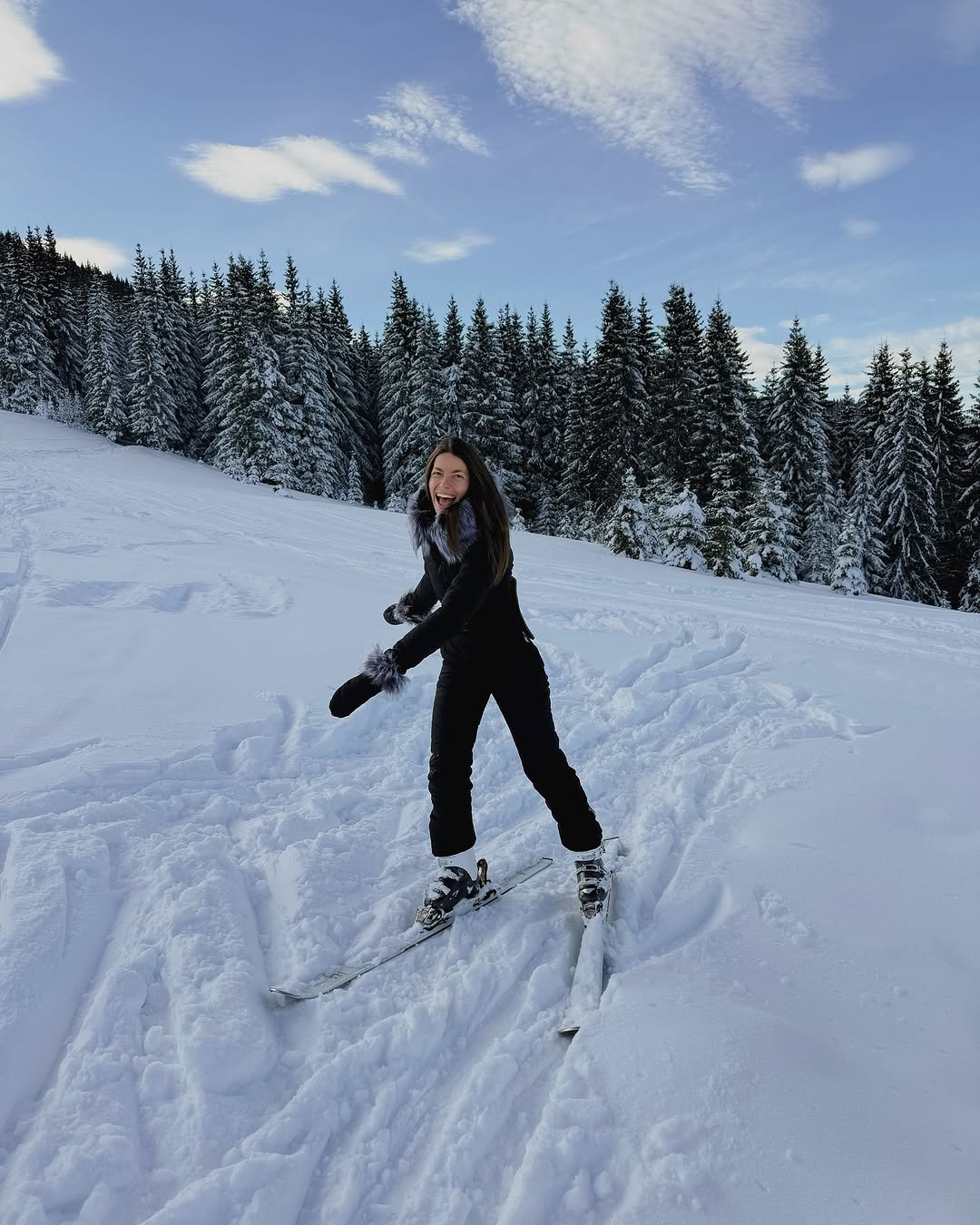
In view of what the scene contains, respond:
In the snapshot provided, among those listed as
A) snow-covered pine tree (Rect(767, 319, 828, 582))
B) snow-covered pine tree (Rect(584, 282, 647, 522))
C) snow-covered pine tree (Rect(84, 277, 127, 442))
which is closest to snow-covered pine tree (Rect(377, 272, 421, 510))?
snow-covered pine tree (Rect(584, 282, 647, 522))

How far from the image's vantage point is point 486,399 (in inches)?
1412

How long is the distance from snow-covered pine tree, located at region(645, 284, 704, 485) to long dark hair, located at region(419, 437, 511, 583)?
2842 centimetres

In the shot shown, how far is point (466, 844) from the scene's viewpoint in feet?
10.8

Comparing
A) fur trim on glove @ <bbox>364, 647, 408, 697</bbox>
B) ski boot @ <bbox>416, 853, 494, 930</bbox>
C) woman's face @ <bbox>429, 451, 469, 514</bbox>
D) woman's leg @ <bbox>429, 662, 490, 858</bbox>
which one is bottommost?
ski boot @ <bbox>416, 853, 494, 930</bbox>

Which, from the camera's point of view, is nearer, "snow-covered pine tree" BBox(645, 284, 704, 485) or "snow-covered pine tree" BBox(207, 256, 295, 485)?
"snow-covered pine tree" BBox(645, 284, 704, 485)

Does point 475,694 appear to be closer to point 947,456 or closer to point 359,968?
point 359,968

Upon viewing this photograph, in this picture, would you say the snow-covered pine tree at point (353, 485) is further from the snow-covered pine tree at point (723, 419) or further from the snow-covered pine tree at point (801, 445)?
the snow-covered pine tree at point (801, 445)

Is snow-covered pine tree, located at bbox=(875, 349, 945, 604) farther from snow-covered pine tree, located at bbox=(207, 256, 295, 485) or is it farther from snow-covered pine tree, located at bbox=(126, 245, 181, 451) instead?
snow-covered pine tree, located at bbox=(126, 245, 181, 451)

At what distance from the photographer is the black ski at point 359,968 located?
265 cm

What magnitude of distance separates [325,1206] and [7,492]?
17873mm

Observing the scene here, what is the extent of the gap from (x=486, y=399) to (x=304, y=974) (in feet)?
116

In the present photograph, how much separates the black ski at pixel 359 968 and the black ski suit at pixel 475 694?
27cm

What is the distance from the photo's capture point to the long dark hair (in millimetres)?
2904

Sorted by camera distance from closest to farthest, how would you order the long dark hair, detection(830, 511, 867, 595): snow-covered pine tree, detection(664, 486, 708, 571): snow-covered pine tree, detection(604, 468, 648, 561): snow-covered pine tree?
the long dark hair → detection(664, 486, 708, 571): snow-covered pine tree → detection(604, 468, 648, 561): snow-covered pine tree → detection(830, 511, 867, 595): snow-covered pine tree
